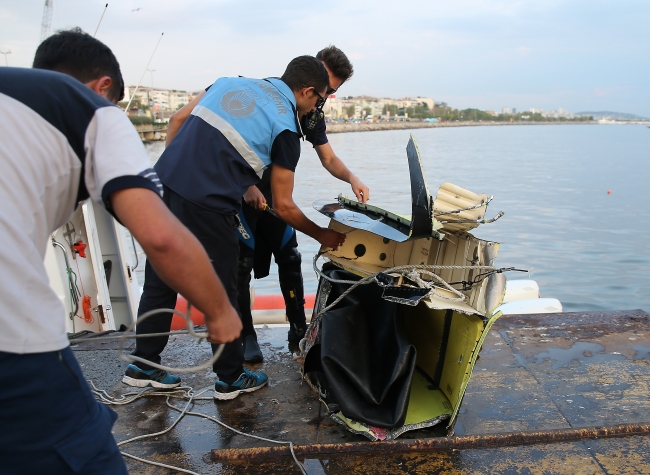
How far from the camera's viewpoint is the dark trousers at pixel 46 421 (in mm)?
1356

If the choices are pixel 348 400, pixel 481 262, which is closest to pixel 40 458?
pixel 348 400

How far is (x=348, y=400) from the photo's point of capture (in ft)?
9.27

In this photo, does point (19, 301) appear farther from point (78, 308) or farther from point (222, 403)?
point (78, 308)

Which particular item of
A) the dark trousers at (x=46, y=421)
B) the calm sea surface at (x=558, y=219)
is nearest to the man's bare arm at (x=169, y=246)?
the dark trousers at (x=46, y=421)

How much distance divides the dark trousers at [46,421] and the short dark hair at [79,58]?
974 mm

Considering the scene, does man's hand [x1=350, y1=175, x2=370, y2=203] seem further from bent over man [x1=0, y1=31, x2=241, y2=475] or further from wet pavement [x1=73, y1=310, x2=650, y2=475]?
bent over man [x1=0, y1=31, x2=241, y2=475]

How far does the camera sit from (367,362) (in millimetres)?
2945

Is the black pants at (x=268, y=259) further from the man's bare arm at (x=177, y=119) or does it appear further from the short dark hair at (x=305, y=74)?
the short dark hair at (x=305, y=74)

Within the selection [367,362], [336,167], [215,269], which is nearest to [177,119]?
[215,269]

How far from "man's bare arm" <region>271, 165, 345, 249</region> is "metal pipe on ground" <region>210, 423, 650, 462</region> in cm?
116

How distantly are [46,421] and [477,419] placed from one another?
2.32 meters

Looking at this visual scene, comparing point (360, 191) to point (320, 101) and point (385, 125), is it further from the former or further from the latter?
point (385, 125)

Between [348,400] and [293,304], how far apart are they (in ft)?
4.15

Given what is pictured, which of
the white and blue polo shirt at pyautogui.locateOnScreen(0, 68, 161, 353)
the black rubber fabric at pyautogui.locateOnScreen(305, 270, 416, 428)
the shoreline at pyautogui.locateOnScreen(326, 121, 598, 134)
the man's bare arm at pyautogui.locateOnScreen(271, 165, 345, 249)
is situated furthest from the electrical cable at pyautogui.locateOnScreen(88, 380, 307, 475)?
the shoreline at pyautogui.locateOnScreen(326, 121, 598, 134)
